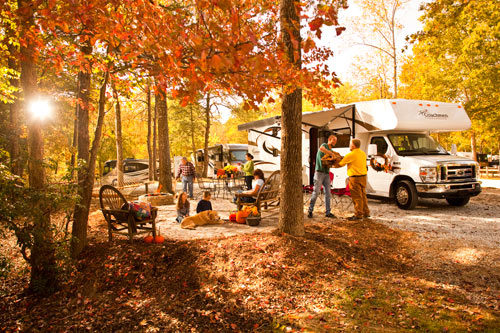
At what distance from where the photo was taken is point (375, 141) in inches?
403

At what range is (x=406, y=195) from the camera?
9305 millimetres

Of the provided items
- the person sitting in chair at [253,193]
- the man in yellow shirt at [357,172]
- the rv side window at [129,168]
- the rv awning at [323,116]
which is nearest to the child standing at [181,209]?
the person sitting in chair at [253,193]

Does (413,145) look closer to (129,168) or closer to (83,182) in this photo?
(83,182)

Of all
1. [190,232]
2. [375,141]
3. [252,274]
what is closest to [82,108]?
[190,232]

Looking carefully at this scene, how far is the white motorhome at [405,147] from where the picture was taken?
8.76m

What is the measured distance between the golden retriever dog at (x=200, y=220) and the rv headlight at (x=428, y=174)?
18.8 ft

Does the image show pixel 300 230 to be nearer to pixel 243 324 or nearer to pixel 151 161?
pixel 243 324

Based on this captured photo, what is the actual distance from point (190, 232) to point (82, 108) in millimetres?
3284

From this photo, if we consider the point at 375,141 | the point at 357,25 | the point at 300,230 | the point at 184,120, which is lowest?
the point at 300,230

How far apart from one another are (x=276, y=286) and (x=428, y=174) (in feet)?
21.7

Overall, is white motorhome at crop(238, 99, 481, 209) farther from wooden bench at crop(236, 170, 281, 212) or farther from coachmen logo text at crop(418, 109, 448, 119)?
wooden bench at crop(236, 170, 281, 212)

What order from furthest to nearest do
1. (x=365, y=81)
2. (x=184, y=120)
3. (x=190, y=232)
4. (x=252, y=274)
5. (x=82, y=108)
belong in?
(x=184, y=120), (x=365, y=81), (x=190, y=232), (x=82, y=108), (x=252, y=274)

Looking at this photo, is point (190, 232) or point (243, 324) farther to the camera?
point (190, 232)

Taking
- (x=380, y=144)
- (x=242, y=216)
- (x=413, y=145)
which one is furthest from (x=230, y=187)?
(x=413, y=145)
